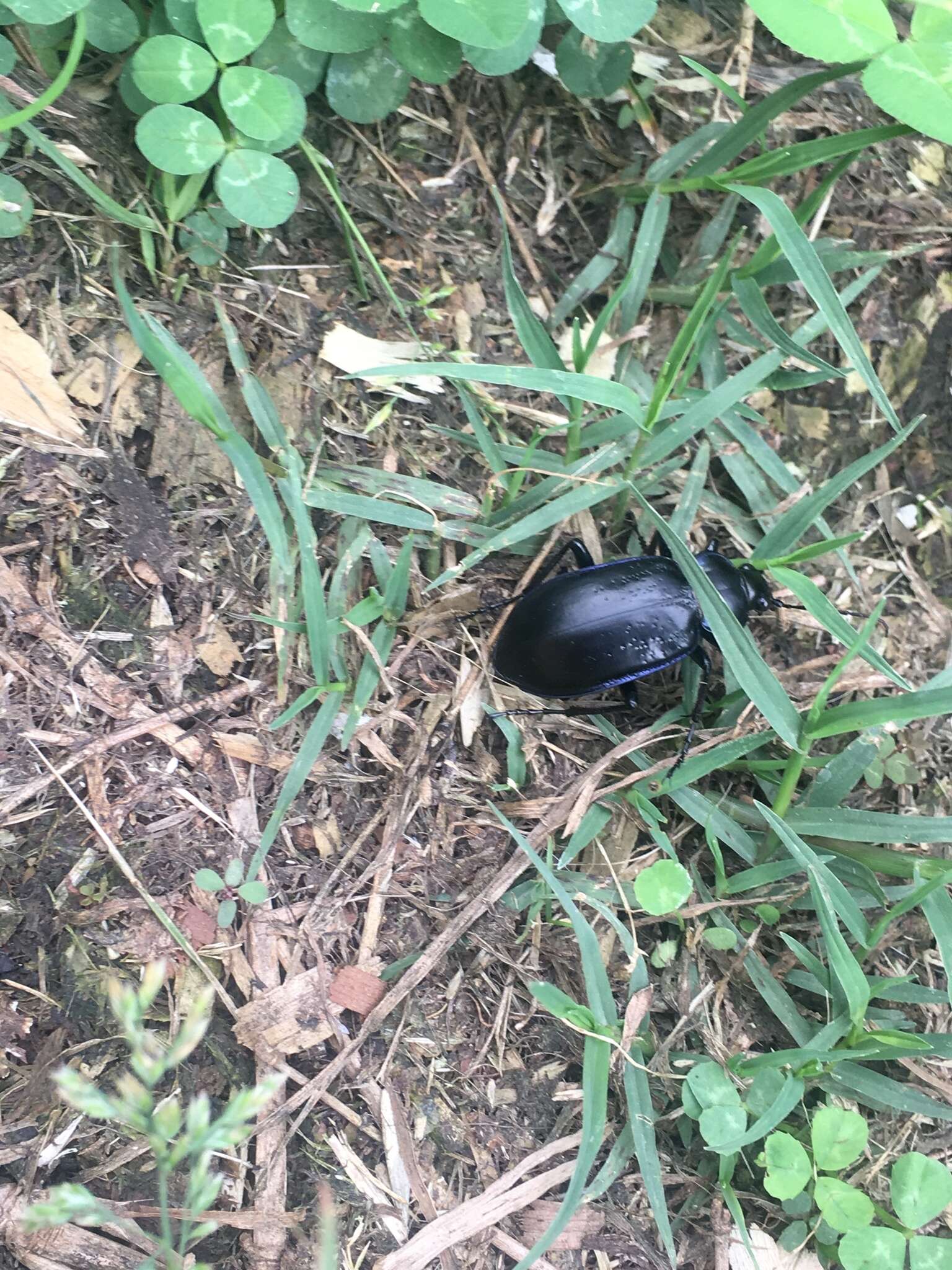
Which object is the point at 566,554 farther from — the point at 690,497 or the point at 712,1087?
the point at 712,1087

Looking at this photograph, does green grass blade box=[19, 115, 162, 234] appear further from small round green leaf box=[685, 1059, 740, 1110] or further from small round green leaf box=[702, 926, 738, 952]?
small round green leaf box=[685, 1059, 740, 1110]

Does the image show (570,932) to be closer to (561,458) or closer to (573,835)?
(573,835)

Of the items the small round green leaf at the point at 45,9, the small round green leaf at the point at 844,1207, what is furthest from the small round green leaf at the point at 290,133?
the small round green leaf at the point at 844,1207

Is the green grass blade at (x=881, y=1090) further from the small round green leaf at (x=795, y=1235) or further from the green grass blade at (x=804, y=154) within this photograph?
the green grass blade at (x=804, y=154)

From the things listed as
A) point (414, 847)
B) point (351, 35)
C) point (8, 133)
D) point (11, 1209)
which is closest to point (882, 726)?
point (414, 847)

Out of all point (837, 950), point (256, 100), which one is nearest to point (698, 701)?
point (837, 950)
